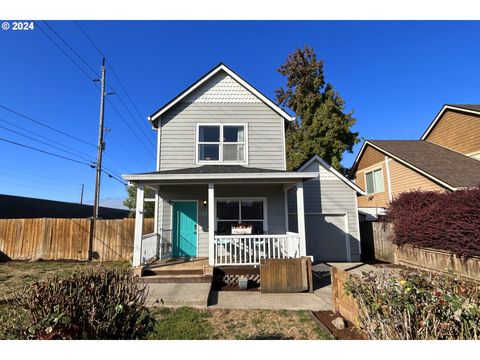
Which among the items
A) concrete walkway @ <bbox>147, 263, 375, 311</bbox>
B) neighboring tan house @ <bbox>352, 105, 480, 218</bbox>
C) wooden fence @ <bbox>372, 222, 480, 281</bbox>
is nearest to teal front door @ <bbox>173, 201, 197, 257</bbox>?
concrete walkway @ <bbox>147, 263, 375, 311</bbox>

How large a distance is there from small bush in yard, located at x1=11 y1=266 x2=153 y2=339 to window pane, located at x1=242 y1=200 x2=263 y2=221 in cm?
677

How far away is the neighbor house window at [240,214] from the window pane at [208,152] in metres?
1.84

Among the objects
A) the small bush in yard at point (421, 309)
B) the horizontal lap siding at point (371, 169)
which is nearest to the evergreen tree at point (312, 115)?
the horizontal lap siding at point (371, 169)

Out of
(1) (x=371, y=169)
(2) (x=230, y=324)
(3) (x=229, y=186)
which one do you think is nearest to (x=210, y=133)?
(3) (x=229, y=186)

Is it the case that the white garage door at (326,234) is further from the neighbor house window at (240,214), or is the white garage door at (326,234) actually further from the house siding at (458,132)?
the house siding at (458,132)

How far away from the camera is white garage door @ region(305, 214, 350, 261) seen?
10.9 metres

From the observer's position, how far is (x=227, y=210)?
942 centimetres

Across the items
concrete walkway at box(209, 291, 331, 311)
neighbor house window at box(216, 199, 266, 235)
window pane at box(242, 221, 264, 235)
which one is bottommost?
concrete walkway at box(209, 291, 331, 311)

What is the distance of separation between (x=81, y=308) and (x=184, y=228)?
22.9 feet

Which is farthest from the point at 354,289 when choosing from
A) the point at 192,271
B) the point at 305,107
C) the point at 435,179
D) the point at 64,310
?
the point at 305,107

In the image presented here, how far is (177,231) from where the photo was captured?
30.5ft

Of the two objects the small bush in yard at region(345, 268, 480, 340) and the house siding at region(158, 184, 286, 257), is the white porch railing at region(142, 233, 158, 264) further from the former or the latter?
the small bush in yard at region(345, 268, 480, 340)
